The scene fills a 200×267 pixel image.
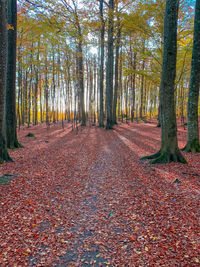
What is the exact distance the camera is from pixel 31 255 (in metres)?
2.86

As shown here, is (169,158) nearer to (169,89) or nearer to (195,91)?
(169,89)

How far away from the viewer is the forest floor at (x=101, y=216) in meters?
2.85

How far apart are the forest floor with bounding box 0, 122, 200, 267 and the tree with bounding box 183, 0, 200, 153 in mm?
1488

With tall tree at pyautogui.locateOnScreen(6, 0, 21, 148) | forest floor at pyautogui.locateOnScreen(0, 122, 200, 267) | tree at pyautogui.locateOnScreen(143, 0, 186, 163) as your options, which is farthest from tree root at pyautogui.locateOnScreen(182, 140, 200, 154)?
tall tree at pyautogui.locateOnScreen(6, 0, 21, 148)

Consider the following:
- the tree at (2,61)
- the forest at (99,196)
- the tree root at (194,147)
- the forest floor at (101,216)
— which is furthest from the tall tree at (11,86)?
the tree root at (194,147)

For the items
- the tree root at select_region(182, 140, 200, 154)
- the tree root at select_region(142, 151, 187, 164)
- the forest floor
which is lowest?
the forest floor

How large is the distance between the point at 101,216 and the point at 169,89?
5.39 metres

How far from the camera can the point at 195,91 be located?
8102mm

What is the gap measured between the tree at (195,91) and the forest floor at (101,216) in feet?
4.88

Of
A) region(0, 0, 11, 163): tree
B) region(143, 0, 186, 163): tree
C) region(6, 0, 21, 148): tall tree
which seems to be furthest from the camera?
region(6, 0, 21, 148): tall tree

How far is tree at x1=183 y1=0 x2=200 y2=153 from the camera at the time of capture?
7.93m

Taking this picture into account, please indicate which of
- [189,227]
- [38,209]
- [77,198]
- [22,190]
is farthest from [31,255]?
[189,227]

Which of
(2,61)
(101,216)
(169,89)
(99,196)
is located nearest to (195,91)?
(169,89)

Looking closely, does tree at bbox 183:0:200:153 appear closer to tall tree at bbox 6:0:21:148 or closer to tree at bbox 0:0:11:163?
tree at bbox 0:0:11:163
